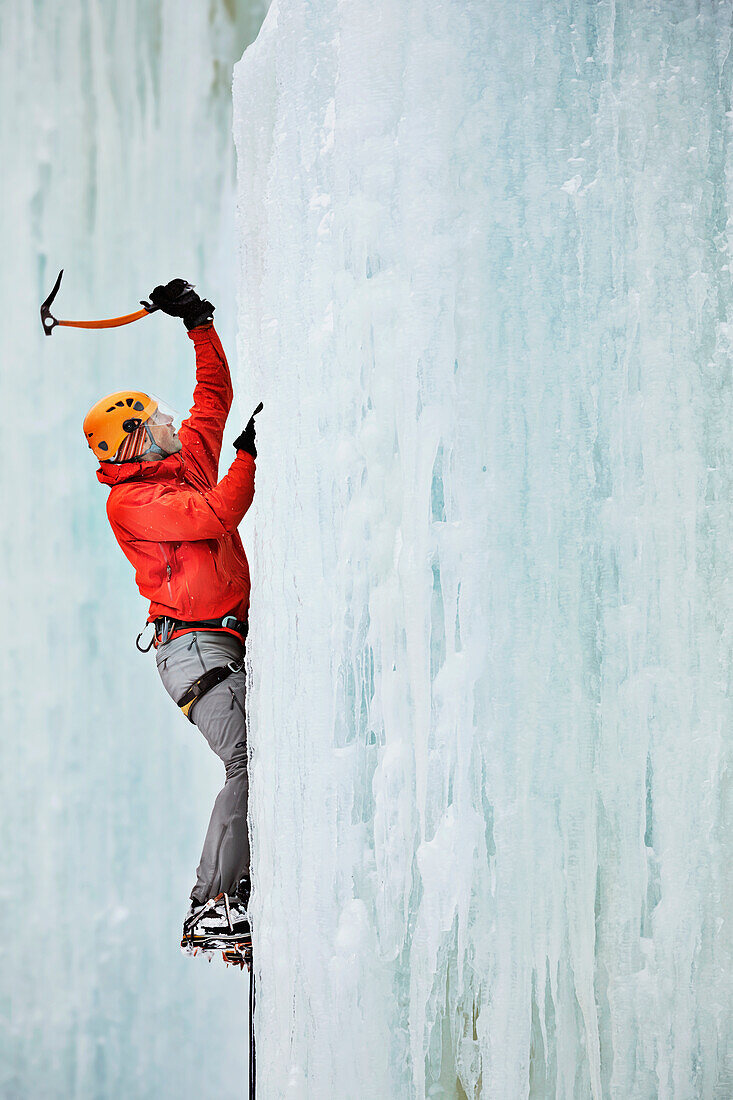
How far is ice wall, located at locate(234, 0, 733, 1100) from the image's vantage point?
132 cm

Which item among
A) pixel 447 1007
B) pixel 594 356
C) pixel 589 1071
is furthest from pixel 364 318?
pixel 589 1071

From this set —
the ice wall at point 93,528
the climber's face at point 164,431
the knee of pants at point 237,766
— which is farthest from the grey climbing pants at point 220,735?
the ice wall at point 93,528

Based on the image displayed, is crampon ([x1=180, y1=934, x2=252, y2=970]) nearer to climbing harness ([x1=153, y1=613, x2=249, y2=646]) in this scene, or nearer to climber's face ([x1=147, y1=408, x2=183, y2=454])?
Result: climbing harness ([x1=153, y1=613, x2=249, y2=646])

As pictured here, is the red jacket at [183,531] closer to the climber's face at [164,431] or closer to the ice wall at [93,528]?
the climber's face at [164,431]

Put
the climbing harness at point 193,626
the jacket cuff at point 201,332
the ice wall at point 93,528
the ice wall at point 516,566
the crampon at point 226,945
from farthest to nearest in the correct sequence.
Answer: the ice wall at point 93,528 → the jacket cuff at point 201,332 → the climbing harness at point 193,626 → the crampon at point 226,945 → the ice wall at point 516,566

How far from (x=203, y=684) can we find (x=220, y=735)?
0.31ft

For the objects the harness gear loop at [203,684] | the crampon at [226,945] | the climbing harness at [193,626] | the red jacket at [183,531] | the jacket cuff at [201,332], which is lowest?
the crampon at [226,945]

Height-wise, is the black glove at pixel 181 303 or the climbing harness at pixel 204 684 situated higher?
the black glove at pixel 181 303

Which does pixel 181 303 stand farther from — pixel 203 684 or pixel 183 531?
pixel 203 684

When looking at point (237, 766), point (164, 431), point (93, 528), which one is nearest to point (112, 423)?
point (164, 431)

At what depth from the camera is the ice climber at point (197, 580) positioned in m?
1.58

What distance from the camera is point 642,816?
1.34 metres

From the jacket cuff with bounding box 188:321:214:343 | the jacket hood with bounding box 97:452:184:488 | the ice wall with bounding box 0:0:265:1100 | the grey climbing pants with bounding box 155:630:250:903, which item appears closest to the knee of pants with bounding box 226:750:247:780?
the grey climbing pants with bounding box 155:630:250:903

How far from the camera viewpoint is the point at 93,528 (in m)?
2.72
